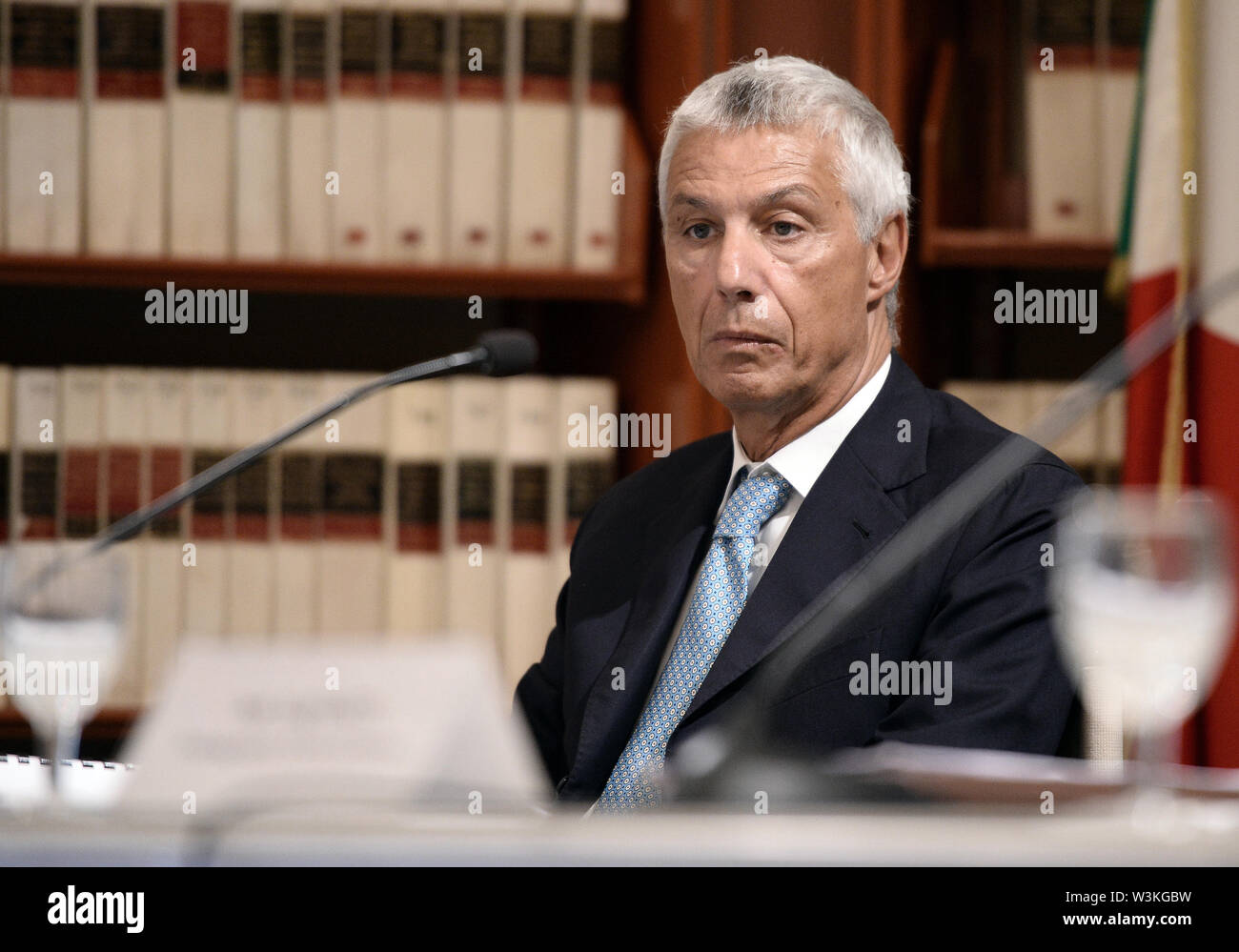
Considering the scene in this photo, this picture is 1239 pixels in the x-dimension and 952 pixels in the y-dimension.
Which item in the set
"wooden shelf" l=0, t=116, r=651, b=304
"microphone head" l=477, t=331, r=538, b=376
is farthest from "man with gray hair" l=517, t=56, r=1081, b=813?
"wooden shelf" l=0, t=116, r=651, b=304

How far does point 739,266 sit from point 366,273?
26.0 inches

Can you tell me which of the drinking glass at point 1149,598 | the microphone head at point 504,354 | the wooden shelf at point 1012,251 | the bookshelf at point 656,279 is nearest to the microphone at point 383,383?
the microphone head at point 504,354

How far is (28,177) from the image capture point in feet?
6.27

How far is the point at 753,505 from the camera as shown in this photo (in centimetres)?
144

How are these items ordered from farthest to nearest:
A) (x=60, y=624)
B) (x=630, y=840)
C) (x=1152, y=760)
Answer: (x=60, y=624) < (x=1152, y=760) < (x=630, y=840)

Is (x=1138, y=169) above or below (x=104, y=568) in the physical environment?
above

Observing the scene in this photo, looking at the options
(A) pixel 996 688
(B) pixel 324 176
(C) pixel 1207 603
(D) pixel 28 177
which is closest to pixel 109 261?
(D) pixel 28 177

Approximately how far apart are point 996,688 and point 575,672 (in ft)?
1.64

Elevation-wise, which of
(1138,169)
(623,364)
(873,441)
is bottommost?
(873,441)

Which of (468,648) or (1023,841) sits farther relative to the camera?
(468,648)

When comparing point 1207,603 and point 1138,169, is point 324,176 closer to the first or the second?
point 1138,169

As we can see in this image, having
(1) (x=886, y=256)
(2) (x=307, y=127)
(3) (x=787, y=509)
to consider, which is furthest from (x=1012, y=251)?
(2) (x=307, y=127)

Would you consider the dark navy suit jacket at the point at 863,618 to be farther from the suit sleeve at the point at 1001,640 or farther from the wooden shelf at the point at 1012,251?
the wooden shelf at the point at 1012,251

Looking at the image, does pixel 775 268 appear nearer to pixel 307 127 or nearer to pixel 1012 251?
pixel 1012 251
